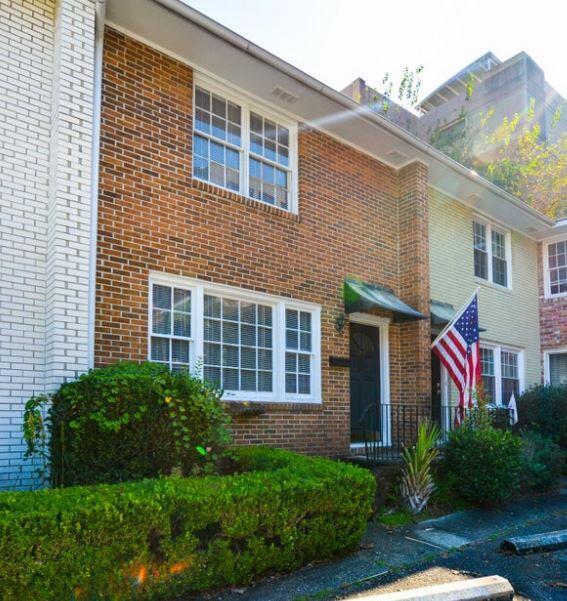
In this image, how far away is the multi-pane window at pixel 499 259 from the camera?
13570mm

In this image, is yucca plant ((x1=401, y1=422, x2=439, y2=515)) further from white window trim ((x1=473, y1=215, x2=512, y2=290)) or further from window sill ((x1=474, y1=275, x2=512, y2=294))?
white window trim ((x1=473, y1=215, x2=512, y2=290))

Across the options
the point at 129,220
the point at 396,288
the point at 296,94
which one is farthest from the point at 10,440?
the point at 396,288

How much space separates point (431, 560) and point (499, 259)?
9.28 meters

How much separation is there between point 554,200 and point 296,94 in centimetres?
1400

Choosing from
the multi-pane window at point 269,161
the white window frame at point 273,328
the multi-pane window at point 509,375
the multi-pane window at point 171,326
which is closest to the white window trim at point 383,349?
the white window frame at point 273,328

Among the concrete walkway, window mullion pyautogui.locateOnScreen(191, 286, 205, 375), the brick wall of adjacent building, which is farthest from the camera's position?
the brick wall of adjacent building

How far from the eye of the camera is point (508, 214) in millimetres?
13375

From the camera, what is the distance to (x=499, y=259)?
1374 cm

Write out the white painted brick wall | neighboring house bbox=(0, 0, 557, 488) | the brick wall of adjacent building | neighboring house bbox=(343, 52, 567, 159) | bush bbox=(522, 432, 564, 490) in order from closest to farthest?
the white painted brick wall < neighboring house bbox=(0, 0, 557, 488) < bush bbox=(522, 432, 564, 490) < the brick wall of adjacent building < neighboring house bbox=(343, 52, 567, 159)

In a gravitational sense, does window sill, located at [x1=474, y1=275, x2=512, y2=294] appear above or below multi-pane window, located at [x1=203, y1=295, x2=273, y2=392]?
above

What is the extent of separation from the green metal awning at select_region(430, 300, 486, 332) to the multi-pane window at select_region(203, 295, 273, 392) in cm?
349

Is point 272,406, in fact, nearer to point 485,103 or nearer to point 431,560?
point 431,560

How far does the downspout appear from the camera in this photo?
659 centimetres

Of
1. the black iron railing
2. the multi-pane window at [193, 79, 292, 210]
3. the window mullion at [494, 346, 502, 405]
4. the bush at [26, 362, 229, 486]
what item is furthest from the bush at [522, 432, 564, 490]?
the bush at [26, 362, 229, 486]
